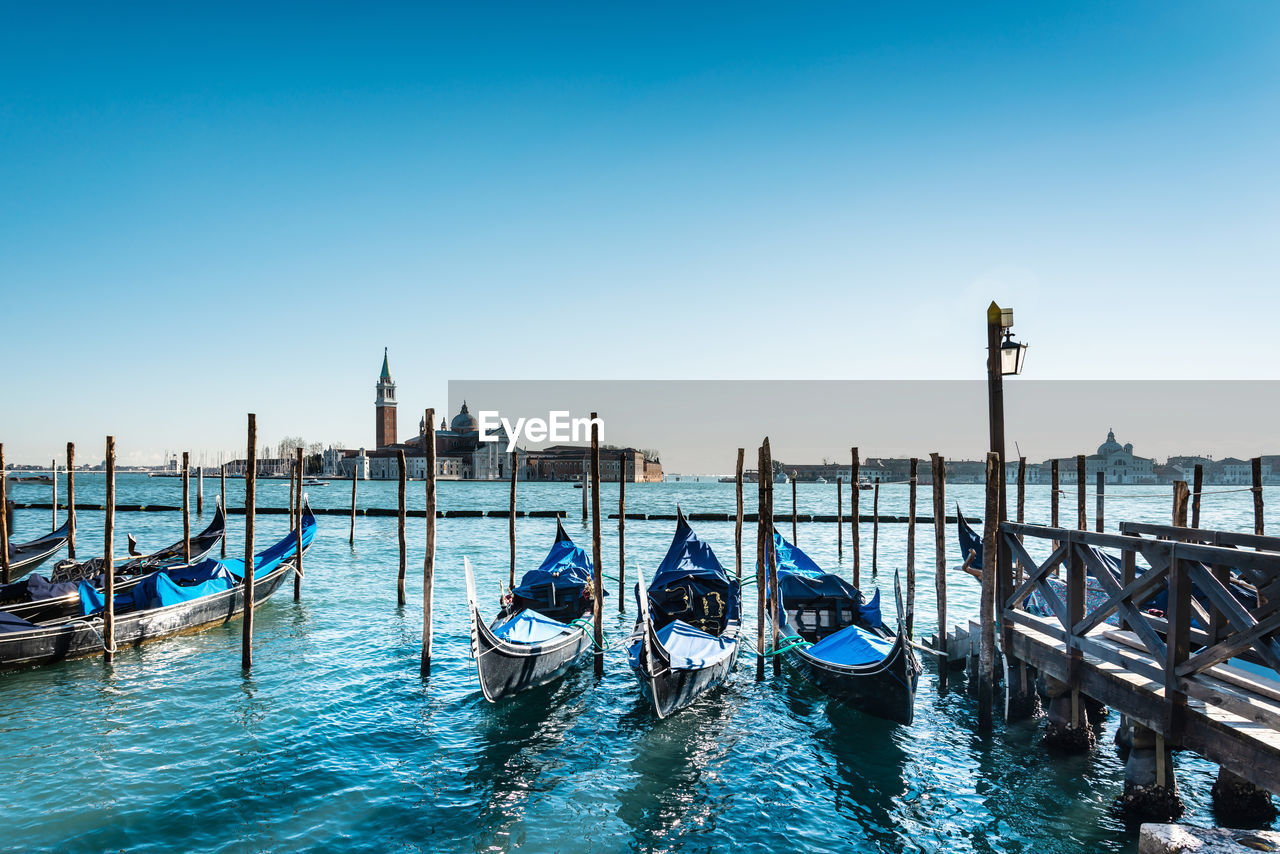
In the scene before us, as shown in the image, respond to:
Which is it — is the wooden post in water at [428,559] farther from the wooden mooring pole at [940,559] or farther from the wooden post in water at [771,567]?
the wooden mooring pole at [940,559]

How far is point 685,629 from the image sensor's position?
26.5ft

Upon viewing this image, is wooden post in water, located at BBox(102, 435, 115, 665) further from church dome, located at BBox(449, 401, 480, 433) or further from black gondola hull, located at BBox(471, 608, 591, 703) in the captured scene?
church dome, located at BBox(449, 401, 480, 433)

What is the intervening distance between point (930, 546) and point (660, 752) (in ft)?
65.4

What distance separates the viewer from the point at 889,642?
7504 mm

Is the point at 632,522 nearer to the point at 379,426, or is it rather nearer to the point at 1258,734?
the point at 1258,734

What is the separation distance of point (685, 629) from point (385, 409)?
9911cm

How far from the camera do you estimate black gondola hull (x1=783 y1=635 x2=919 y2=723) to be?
21.9ft

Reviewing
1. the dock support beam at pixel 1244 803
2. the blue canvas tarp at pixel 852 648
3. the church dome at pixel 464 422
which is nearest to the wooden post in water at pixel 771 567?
the blue canvas tarp at pixel 852 648

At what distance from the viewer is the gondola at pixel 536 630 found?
7133mm

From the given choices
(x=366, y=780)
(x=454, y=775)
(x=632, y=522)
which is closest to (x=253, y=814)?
(x=366, y=780)

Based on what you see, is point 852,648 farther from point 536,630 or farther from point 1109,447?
point 1109,447

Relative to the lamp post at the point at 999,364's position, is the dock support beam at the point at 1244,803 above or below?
below

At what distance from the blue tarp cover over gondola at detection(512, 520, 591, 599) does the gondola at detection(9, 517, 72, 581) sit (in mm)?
10415

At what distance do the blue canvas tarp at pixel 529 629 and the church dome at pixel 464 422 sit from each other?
9590 centimetres
